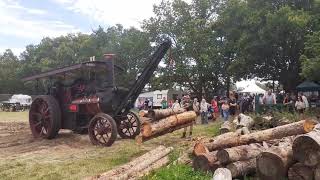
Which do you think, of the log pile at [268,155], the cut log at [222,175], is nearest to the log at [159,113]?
the log pile at [268,155]

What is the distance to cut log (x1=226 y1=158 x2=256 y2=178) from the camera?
8555mm

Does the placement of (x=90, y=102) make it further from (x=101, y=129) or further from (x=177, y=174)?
(x=177, y=174)

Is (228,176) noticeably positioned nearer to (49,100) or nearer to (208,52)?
(49,100)

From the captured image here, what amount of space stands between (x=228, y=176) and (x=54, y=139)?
371 inches

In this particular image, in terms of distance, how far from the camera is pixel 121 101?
591 inches

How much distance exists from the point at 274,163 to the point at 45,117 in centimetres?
993

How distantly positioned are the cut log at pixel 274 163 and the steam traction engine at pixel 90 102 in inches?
246

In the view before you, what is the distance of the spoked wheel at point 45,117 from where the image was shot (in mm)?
15586

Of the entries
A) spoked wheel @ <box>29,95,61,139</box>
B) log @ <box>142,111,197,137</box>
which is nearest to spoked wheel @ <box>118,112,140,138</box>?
log @ <box>142,111,197,137</box>

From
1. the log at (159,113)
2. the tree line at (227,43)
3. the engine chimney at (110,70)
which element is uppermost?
the tree line at (227,43)

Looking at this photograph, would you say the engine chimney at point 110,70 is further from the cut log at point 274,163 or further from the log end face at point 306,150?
the log end face at point 306,150

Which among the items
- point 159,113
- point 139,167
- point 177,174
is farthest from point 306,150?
point 159,113

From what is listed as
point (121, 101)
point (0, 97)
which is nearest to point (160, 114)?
point (121, 101)

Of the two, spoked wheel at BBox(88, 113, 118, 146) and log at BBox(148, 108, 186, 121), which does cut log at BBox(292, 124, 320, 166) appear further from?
log at BBox(148, 108, 186, 121)
